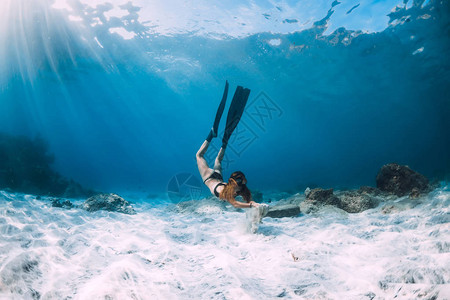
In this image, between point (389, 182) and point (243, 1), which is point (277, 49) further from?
point (389, 182)

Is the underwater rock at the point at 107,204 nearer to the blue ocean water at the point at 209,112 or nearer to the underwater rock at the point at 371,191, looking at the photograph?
the blue ocean water at the point at 209,112

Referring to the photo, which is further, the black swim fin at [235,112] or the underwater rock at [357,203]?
the underwater rock at [357,203]

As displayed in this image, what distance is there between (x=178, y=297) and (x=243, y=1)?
59.0 ft

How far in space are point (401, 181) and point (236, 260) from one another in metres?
7.89

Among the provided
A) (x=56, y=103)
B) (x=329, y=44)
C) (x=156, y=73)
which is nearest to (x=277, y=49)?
(x=329, y=44)

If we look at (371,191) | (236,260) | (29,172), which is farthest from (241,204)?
(29,172)

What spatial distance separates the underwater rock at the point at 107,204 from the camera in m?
8.08

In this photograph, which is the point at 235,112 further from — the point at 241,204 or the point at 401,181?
the point at 401,181

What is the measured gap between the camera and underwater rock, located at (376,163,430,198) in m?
7.50

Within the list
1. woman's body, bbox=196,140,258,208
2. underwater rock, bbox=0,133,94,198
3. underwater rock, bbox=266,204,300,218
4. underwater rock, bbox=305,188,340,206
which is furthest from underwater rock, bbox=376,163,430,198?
underwater rock, bbox=0,133,94,198

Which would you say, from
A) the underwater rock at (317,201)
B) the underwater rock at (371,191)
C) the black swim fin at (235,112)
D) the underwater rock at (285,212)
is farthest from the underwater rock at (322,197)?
the black swim fin at (235,112)

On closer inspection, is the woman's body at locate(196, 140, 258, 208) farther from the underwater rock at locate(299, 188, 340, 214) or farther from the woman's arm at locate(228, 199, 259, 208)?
the underwater rock at locate(299, 188, 340, 214)

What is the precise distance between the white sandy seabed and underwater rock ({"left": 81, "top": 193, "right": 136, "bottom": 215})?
2572 millimetres

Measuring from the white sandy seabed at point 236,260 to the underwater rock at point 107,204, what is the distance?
2572mm
